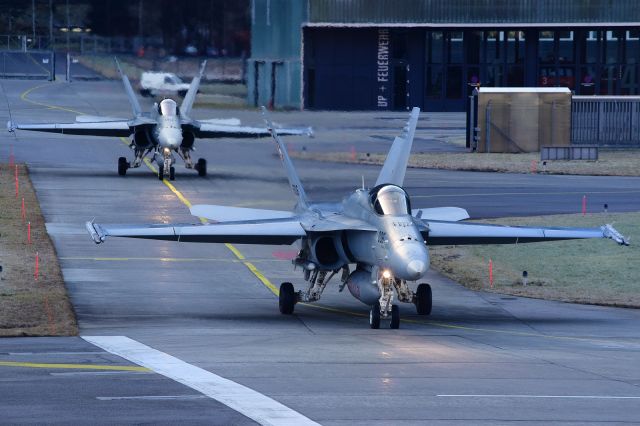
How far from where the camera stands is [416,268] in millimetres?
25859

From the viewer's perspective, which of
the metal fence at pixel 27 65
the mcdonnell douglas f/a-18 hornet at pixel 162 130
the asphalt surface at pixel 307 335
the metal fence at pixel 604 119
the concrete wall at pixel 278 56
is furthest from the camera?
the metal fence at pixel 27 65

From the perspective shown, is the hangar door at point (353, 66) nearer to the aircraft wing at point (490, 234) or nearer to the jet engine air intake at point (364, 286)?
the aircraft wing at point (490, 234)

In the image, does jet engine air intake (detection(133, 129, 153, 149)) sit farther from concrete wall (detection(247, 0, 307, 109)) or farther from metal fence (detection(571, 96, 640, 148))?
concrete wall (detection(247, 0, 307, 109))

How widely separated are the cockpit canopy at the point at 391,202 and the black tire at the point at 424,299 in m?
2.56

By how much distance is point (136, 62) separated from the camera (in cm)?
12588

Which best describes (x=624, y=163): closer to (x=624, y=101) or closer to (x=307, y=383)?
(x=624, y=101)

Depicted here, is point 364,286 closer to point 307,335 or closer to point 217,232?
point 307,335

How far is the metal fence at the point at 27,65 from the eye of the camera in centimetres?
11356

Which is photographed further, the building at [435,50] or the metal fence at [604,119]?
the building at [435,50]

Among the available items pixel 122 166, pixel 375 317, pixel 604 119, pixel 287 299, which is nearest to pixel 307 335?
pixel 375 317

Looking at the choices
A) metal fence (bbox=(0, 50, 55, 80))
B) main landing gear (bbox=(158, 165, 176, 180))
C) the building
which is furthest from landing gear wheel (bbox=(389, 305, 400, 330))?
metal fence (bbox=(0, 50, 55, 80))

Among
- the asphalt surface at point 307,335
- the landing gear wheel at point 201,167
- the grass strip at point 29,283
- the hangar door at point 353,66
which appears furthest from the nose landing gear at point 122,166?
the hangar door at point 353,66

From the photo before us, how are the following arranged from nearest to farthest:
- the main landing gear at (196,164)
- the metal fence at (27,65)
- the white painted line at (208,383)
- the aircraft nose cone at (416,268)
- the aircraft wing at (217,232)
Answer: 1. the white painted line at (208,383)
2. the aircraft nose cone at (416,268)
3. the aircraft wing at (217,232)
4. the main landing gear at (196,164)
5. the metal fence at (27,65)

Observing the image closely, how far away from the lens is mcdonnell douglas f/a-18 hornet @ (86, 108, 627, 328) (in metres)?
27.1
